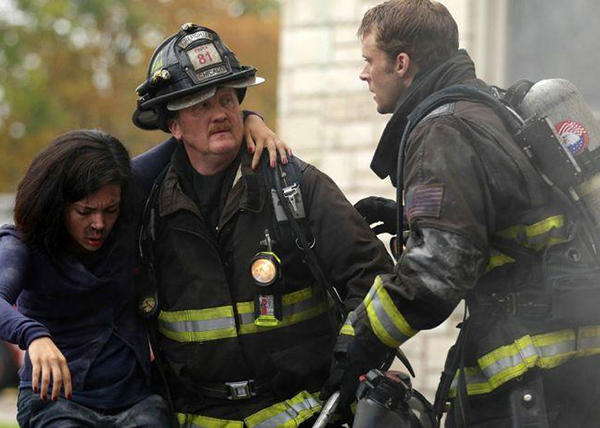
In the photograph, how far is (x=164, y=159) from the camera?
457 cm

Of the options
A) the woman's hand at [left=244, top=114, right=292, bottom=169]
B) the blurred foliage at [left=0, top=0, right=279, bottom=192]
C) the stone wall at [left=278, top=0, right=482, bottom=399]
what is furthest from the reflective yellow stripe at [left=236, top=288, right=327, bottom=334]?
the blurred foliage at [left=0, top=0, right=279, bottom=192]

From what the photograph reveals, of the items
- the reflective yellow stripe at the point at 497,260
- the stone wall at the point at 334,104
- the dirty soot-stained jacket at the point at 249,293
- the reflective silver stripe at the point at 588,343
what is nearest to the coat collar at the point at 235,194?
the dirty soot-stained jacket at the point at 249,293

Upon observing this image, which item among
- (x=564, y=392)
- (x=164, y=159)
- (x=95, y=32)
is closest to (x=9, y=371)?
(x=95, y=32)

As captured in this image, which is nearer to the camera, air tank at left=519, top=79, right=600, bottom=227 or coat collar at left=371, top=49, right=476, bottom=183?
air tank at left=519, top=79, right=600, bottom=227

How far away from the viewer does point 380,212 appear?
14.7 ft

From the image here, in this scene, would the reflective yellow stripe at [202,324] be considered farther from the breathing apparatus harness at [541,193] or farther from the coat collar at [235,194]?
the breathing apparatus harness at [541,193]

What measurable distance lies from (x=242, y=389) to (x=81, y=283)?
0.66 meters

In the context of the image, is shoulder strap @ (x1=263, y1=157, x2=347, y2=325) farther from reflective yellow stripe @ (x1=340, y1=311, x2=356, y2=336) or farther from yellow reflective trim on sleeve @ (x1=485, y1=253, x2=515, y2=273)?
yellow reflective trim on sleeve @ (x1=485, y1=253, x2=515, y2=273)

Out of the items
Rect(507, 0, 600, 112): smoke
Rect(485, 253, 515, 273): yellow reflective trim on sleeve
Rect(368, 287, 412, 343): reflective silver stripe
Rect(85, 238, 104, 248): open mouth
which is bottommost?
Rect(368, 287, 412, 343): reflective silver stripe

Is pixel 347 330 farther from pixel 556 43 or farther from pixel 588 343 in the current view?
pixel 556 43

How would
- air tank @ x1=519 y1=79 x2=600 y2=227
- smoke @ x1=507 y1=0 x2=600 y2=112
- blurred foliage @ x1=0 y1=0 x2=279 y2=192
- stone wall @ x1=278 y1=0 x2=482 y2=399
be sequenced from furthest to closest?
blurred foliage @ x1=0 y1=0 x2=279 y2=192 → stone wall @ x1=278 y1=0 x2=482 y2=399 → smoke @ x1=507 y1=0 x2=600 y2=112 → air tank @ x1=519 y1=79 x2=600 y2=227

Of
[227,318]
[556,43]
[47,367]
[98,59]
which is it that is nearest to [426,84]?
[227,318]

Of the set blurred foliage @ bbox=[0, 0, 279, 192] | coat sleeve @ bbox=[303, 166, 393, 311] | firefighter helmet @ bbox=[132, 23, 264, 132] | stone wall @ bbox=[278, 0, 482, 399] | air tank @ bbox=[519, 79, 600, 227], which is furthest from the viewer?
blurred foliage @ bbox=[0, 0, 279, 192]

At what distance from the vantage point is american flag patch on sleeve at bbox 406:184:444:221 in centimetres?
360
